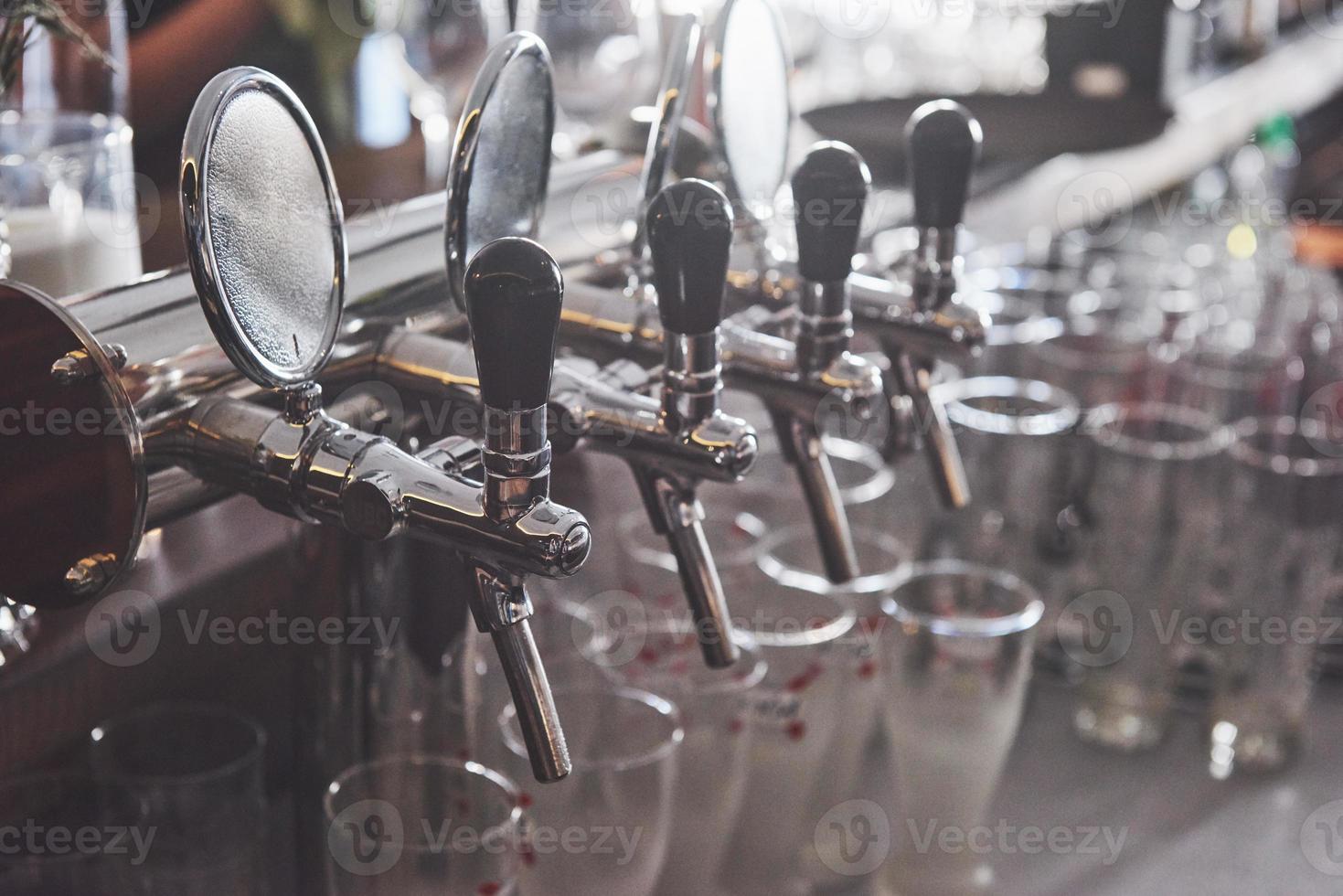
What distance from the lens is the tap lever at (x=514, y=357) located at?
458mm

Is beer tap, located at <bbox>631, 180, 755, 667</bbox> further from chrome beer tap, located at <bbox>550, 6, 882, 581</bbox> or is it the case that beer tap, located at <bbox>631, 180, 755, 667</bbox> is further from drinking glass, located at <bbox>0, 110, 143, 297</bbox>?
drinking glass, located at <bbox>0, 110, 143, 297</bbox>

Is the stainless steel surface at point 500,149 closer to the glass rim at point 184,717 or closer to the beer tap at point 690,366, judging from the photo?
the beer tap at point 690,366

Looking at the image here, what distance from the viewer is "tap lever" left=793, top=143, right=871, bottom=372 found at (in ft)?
2.10

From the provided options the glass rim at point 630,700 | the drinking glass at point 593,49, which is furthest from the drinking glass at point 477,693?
the drinking glass at point 593,49

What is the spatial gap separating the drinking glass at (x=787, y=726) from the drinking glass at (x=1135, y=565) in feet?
1.15

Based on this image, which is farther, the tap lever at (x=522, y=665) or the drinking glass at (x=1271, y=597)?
the drinking glass at (x=1271, y=597)

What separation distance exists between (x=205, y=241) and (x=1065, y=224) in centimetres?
159

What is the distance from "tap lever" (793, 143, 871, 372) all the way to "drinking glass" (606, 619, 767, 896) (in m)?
0.18

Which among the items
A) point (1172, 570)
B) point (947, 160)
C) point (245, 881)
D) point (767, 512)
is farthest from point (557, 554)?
point (1172, 570)

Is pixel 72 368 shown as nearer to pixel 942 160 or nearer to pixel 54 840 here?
pixel 54 840

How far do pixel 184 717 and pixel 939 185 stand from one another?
463 mm

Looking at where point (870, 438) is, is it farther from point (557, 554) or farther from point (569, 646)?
point (557, 554)

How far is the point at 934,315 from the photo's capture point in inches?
30.3

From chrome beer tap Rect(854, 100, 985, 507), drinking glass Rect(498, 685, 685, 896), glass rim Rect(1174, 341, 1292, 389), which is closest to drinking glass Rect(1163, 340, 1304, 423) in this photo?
glass rim Rect(1174, 341, 1292, 389)
